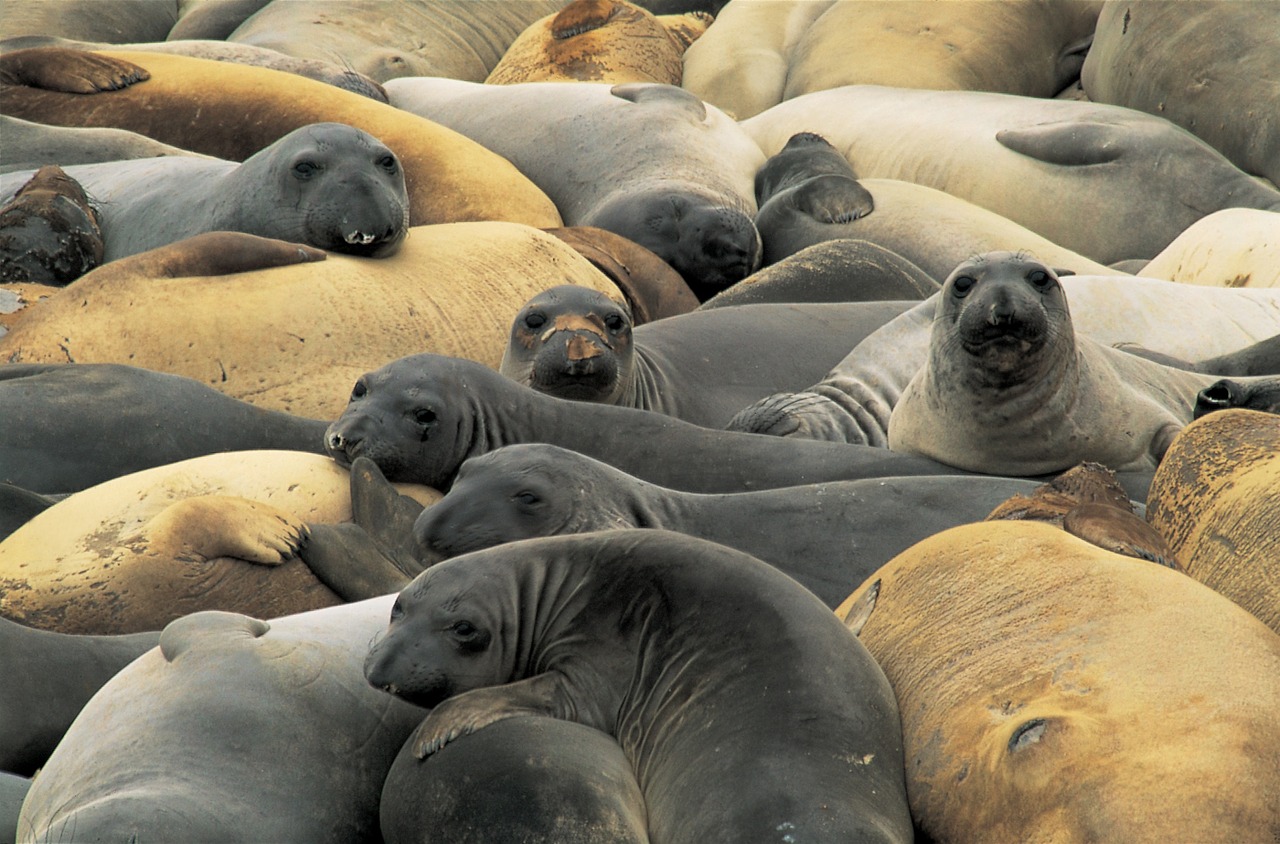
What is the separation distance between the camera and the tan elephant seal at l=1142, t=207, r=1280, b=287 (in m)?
6.10

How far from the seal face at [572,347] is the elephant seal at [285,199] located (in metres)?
0.73

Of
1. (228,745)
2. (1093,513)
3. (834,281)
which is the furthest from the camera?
(834,281)

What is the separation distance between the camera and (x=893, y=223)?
22.8ft

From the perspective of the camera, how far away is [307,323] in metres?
4.86

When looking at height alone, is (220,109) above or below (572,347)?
below

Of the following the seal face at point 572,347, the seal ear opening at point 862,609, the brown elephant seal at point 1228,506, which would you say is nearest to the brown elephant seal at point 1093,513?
the brown elephant seal at point 1228,506

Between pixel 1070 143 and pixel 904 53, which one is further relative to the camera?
pixel 904 53

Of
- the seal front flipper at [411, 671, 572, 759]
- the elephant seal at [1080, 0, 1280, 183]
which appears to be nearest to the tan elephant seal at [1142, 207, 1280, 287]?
the elephant seal at [1080, 0, 1280, 183]

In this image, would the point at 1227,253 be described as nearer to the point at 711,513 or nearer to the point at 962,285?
the point at 962,285

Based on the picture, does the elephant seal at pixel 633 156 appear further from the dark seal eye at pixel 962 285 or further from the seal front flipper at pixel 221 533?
the seal front flipper at pixel 221 533

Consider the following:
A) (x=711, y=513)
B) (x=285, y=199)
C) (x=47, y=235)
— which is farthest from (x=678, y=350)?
(x=47, y=235)

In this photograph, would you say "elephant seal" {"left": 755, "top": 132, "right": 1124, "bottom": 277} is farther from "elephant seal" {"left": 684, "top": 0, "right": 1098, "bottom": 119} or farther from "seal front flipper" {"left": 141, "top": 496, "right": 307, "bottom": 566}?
"seal front flipper" {"left": 141, "top": 496, "right": 307, "bottom": 566}

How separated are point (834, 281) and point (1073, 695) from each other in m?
4.00

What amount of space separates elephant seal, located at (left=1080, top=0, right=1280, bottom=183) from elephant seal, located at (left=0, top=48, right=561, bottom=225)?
125 inches
